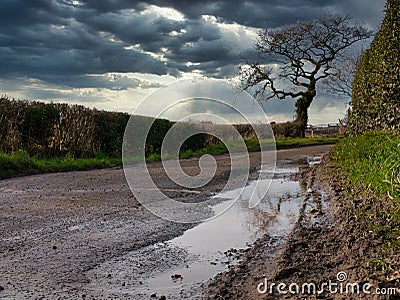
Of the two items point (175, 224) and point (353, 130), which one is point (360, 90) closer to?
point (353, 130)

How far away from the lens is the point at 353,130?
18.7 metres

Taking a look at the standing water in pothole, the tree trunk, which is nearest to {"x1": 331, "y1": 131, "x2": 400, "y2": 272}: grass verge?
the standing water in pothole

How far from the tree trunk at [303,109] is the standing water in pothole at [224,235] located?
112 feet

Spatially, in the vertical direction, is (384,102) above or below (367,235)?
above

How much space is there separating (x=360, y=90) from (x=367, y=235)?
1183cm

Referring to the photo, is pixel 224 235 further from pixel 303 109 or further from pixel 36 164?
pixel 303 109

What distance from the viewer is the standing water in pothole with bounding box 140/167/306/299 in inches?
169

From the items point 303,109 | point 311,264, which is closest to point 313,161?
point 311,264

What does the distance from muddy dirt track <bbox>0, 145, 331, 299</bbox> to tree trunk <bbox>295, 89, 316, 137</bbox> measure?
33963 millimetres

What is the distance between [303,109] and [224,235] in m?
39.1

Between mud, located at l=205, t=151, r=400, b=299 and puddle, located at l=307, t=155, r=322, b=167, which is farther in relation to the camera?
puddle, located at l=307, t=155, r=322, b=167

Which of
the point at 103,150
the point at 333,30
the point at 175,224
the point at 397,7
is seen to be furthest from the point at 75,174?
the point at 333,30

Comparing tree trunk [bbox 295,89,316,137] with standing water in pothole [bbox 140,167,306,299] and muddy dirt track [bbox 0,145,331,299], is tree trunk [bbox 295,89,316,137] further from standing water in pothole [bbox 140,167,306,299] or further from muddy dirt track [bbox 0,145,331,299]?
standing water in pothole [bbox 140,167,306,299]

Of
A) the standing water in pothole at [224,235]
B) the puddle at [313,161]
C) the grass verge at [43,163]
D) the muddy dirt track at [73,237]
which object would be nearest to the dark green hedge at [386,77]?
the standing water in pothole at [224,235]
